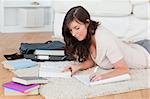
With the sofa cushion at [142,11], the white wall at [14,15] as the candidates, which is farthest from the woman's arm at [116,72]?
the white wall at [14,15]

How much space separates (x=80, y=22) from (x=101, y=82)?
15.4 inches

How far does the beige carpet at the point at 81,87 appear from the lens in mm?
1631

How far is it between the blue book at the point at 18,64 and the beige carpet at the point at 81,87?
118mm

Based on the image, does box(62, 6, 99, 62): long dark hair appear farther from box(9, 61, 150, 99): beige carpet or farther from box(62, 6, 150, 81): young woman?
box(9, 61, 150, 99): beige carpet

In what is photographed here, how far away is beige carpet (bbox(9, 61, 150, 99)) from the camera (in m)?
1.63

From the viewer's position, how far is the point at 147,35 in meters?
2.95

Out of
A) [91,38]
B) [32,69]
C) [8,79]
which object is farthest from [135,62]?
[8,79]

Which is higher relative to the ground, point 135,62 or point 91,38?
point 91,38

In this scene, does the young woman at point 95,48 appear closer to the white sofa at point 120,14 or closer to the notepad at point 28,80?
the notepad at point 28,80

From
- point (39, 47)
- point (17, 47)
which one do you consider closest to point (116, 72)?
point (39, 47)

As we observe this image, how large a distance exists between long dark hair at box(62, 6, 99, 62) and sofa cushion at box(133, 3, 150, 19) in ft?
3.32

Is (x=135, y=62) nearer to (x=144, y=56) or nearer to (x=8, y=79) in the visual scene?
(x=144, y=56)

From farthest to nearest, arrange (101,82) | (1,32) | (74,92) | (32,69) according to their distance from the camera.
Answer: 1. (1,32)
2. (32,69)
3. (101,82)
4. (74,92)

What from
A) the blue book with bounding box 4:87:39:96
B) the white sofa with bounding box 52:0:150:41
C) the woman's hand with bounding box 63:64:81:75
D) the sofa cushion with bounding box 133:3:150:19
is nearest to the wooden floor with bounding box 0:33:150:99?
the blue book with bounding box 4:87:39:96
